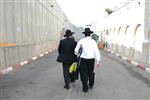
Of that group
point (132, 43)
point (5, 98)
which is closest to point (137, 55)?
point (132, 43)

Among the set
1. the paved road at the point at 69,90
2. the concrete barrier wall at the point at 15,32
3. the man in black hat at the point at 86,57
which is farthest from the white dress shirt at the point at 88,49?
the concrete barrier wall at the point at 15,32

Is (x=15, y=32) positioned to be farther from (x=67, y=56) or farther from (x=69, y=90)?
(x=69, y=90)

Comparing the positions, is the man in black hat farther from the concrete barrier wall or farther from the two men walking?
the concrete barrier wall

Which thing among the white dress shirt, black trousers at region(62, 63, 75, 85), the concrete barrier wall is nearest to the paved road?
black trousers at region(62, 63, 75, 85)

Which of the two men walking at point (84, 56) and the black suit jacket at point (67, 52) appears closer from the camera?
the two men walking at point (84, 56)

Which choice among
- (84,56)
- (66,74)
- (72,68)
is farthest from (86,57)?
(66,74)

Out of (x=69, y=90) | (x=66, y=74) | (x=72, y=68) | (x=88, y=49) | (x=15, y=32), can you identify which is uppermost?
(x=15, y=32)

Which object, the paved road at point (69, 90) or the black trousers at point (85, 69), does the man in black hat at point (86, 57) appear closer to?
the black trousers at point (85, 69)

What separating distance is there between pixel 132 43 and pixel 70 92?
15.2 m

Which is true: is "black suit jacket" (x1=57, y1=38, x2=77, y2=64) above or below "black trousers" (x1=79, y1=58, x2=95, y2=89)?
above

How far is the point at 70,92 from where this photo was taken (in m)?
8.79

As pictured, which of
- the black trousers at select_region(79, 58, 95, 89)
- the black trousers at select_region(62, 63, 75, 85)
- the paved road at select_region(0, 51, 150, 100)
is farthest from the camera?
the black trousers at select_region(62, 63, 75, 85)

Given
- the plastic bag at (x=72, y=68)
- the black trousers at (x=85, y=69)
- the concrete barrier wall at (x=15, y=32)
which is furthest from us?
the concrete barrier wall at (x=15, y=32)

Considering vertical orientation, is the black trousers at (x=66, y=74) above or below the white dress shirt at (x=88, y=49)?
below
